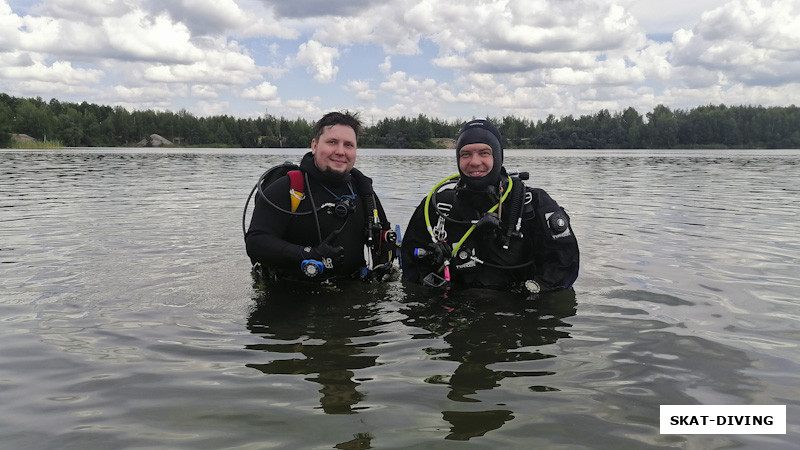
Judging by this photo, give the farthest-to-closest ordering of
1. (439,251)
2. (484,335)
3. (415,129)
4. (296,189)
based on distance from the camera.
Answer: (415,129), (296,189), (439,251), (484,335)

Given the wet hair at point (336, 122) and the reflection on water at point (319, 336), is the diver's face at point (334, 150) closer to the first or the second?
the wet hair at point (336, 122)

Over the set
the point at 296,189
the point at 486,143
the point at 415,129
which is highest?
the point at 415,129

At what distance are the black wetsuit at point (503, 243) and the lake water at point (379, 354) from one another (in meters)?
0.24

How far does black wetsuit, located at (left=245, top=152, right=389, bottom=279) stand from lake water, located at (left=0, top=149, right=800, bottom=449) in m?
0.46

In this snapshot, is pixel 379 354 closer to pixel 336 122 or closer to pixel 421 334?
pixel 421 334

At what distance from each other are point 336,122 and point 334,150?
308 mm

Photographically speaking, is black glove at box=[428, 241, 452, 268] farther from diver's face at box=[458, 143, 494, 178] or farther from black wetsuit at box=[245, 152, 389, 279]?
black wetsuit at box=[245, 152, 389, 279]

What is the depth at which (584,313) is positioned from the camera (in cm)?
523

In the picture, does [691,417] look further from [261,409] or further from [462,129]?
[462,129]

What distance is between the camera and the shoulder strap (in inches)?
222

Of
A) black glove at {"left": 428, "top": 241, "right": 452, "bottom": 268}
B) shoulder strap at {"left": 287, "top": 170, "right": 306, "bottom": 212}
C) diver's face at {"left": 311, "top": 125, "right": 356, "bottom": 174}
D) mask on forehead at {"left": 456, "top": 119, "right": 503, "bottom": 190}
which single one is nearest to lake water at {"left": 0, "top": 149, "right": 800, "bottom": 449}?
black glove at {"left": 428, "top": 241, "right": 452, "bottom": 268}

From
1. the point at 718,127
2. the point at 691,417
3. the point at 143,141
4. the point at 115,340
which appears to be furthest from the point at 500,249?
the point at 143,141

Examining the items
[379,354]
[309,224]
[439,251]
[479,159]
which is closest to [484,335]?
[379,354]

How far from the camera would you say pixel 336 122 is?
19.0 ft
